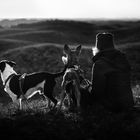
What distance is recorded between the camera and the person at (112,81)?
11672mm

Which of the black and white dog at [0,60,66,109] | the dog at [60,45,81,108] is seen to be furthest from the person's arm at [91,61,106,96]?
the black and white dog at [0,60,66,109]

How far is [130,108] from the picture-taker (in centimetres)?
1203

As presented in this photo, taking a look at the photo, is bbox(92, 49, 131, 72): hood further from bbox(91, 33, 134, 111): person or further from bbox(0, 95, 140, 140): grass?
bbox(0, 95, 140, 140): grass

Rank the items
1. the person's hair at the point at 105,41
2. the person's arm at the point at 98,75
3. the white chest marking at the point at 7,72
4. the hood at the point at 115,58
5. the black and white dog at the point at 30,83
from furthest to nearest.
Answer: the white chest marking at the point at 7,72 < the black and white dog at the point at 30,83 < the person's hair at the point at 105,41 < the hood at the point at 115,58 < the person's arm at the point at 98,75

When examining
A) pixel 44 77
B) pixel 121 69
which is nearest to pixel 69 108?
A: pixel 44 77

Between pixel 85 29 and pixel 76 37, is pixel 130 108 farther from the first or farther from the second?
pixel 85 29

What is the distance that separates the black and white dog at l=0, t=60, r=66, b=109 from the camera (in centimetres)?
1227

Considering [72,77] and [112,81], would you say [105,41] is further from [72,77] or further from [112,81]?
[72,77]

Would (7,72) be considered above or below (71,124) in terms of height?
above

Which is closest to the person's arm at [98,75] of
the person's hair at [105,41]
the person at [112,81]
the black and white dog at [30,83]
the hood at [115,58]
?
the person at [112,81]

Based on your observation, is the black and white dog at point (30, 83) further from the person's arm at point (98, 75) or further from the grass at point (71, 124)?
the person's arm at point (98, 75)

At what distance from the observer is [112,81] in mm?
11820

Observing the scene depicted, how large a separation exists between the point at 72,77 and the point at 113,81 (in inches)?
46.5

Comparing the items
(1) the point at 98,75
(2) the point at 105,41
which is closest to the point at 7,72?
(1) the point at 98,75
